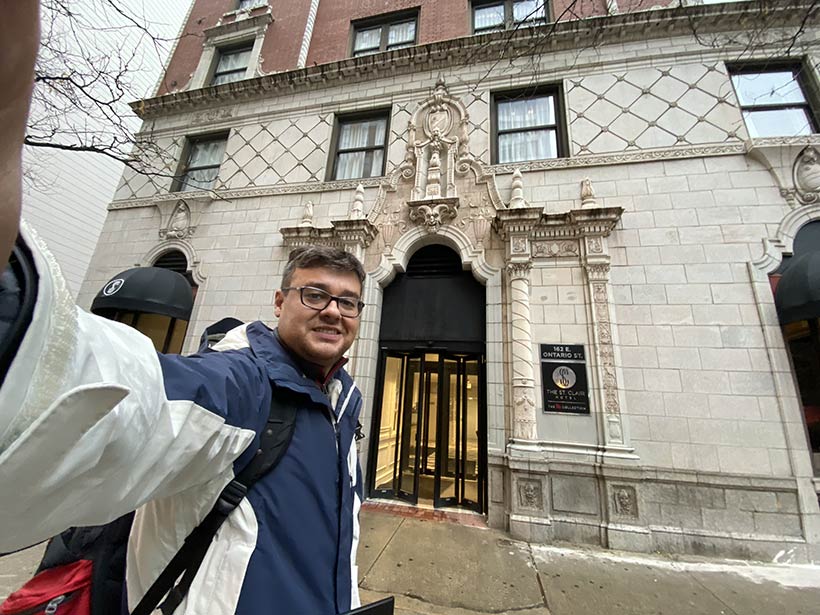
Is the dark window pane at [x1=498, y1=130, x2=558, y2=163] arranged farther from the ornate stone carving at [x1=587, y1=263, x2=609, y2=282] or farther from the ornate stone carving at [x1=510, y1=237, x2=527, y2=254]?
the ornate stone carving at [x1=587, y1=263, x2=609, y2=282]

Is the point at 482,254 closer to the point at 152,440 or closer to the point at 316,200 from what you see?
the point at 316,200

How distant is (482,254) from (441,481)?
436cm

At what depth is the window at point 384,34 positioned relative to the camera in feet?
29.0

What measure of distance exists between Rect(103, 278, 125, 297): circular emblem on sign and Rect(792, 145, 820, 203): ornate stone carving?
501 inches

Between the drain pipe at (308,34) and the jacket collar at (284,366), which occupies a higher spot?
the drain pipe at (308,34)

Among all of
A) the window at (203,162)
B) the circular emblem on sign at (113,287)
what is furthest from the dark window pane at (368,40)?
the circular emblem on sign at (113,287)

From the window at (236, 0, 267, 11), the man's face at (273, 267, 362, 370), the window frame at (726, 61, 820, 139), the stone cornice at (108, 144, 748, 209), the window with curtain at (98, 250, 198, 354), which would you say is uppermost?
the window at (236, 0, 267, 11)

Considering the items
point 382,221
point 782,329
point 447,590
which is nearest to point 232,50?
point 382,221

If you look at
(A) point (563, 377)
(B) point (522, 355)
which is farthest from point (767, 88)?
(B) point (522, 355)

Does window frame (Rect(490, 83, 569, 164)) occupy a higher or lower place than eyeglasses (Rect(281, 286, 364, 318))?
higher

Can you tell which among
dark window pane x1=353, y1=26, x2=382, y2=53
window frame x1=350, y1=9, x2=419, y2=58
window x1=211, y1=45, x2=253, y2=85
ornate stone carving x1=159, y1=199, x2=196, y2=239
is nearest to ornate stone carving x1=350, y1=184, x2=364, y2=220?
ornate stone carving x1=159, y1=199, x2=196, y2=239

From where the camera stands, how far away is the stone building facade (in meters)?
4.58

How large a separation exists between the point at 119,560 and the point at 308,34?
41.9 feet

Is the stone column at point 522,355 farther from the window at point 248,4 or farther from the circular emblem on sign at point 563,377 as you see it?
the window at point 248,4
